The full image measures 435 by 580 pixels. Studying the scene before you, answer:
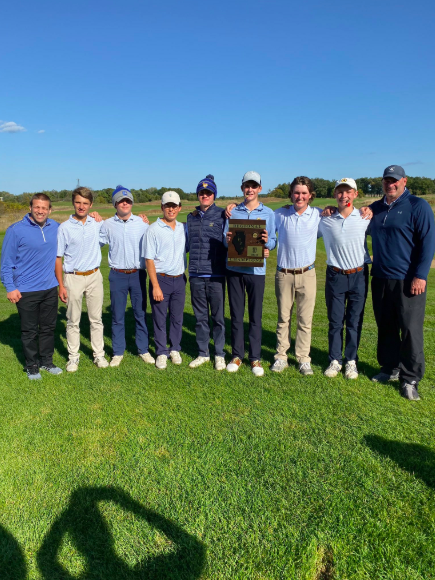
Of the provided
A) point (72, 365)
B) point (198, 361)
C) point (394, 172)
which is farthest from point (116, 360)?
point (394, 172)

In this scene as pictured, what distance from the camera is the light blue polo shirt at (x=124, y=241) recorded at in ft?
18.5

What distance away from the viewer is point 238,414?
4.36 m

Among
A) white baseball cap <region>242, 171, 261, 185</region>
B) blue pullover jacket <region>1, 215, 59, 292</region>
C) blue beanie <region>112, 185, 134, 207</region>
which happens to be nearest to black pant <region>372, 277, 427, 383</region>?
white baseball cap <region>242, 171, 261, 185</region>

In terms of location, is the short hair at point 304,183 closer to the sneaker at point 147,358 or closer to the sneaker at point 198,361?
the sneaker at point 198,361

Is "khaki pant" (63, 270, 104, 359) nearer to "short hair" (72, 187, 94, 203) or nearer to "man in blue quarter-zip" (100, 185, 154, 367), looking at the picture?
"man in blue quarter-zip" (100, 185, 154, 367)

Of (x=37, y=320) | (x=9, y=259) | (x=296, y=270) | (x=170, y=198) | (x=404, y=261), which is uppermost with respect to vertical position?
(x=170, y=198)

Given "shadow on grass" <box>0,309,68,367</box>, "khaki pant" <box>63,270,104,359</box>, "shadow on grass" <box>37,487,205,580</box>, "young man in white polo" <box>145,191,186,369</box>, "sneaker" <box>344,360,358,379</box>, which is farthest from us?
"shadow on grass" <box>0,309,68,367</box>

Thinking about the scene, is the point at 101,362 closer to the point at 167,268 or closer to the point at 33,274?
the point at 33,274

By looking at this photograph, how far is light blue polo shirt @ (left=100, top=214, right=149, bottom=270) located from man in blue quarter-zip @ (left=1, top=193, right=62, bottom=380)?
731 millimetres

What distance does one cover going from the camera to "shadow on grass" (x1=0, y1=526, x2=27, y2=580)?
254cm

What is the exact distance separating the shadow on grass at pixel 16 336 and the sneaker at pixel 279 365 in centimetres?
329

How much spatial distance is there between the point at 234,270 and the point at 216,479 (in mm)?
2809

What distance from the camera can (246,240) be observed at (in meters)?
5.12

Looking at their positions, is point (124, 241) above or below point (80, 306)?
above
